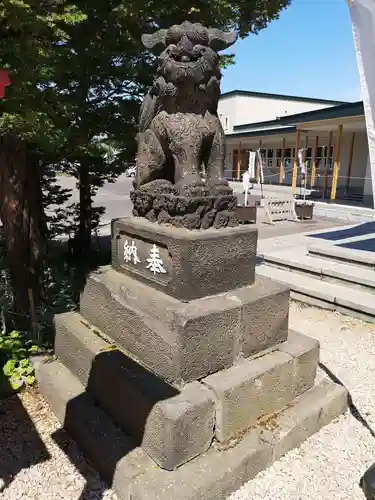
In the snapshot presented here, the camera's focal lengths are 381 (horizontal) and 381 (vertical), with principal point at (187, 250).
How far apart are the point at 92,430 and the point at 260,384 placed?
1281 mm

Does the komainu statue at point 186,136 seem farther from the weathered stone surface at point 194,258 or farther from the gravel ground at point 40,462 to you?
the gravel ground at point 40,462

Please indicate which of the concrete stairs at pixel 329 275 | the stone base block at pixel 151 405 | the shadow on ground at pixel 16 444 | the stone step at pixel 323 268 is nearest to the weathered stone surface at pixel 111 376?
the stone base block at pixel 151 405

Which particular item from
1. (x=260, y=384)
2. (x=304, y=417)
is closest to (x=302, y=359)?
(x=304, y=417)

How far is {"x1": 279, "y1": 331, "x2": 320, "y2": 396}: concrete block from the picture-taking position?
314cm

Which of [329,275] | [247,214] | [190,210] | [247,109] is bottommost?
[329,275]

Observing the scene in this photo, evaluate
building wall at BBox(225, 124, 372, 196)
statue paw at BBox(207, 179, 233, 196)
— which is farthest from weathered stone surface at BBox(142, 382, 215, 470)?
building wall at BBox(225, 124, 372, 196)

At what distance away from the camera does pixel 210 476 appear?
2381mm

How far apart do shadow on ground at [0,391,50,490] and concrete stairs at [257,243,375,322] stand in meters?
4.35

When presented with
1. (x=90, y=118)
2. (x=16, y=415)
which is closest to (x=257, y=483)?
(x=16, y=415)

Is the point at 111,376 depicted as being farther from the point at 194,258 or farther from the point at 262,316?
the point at 262,316

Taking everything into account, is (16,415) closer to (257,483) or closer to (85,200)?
(257,483)

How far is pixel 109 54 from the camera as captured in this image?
4.64m

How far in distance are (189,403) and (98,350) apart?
1.02 metres

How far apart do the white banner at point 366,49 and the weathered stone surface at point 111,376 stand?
195cm
